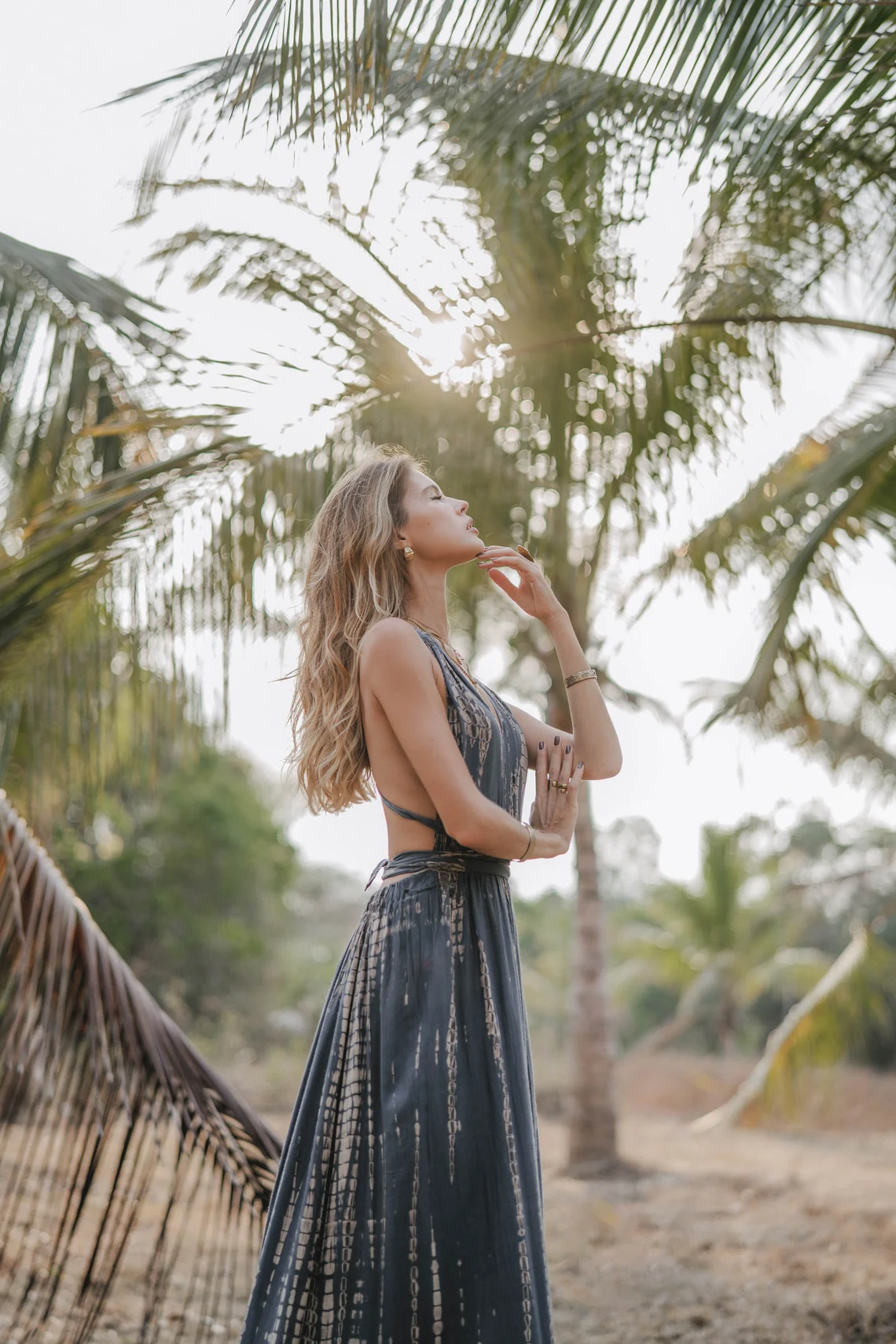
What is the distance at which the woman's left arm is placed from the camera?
8.23ft

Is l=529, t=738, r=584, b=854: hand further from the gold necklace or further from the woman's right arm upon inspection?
the gold necklace

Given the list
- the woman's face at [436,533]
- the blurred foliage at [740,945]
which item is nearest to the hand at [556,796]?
the woman's face at [436,533]

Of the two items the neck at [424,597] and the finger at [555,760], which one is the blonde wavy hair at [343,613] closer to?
the neck at [424,597]

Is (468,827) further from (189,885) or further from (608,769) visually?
(189,885)

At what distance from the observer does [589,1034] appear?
1044 centimetres

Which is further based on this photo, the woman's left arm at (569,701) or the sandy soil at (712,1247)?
the sandy soil at (712,1247)

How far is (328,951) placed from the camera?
29453mm

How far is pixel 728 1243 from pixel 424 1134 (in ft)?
19.7

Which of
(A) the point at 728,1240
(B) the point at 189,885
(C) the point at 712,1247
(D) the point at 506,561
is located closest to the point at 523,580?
(D) the point at 506,561

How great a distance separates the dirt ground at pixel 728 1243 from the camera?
16.8 ft

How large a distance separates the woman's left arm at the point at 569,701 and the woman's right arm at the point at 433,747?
0.28 m

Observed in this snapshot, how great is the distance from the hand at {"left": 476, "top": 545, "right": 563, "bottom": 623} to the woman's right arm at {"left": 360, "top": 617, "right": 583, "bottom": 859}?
37 centimetres

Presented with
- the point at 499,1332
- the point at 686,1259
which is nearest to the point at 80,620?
the point at 499,1332

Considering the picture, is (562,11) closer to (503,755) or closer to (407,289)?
(407,289)
